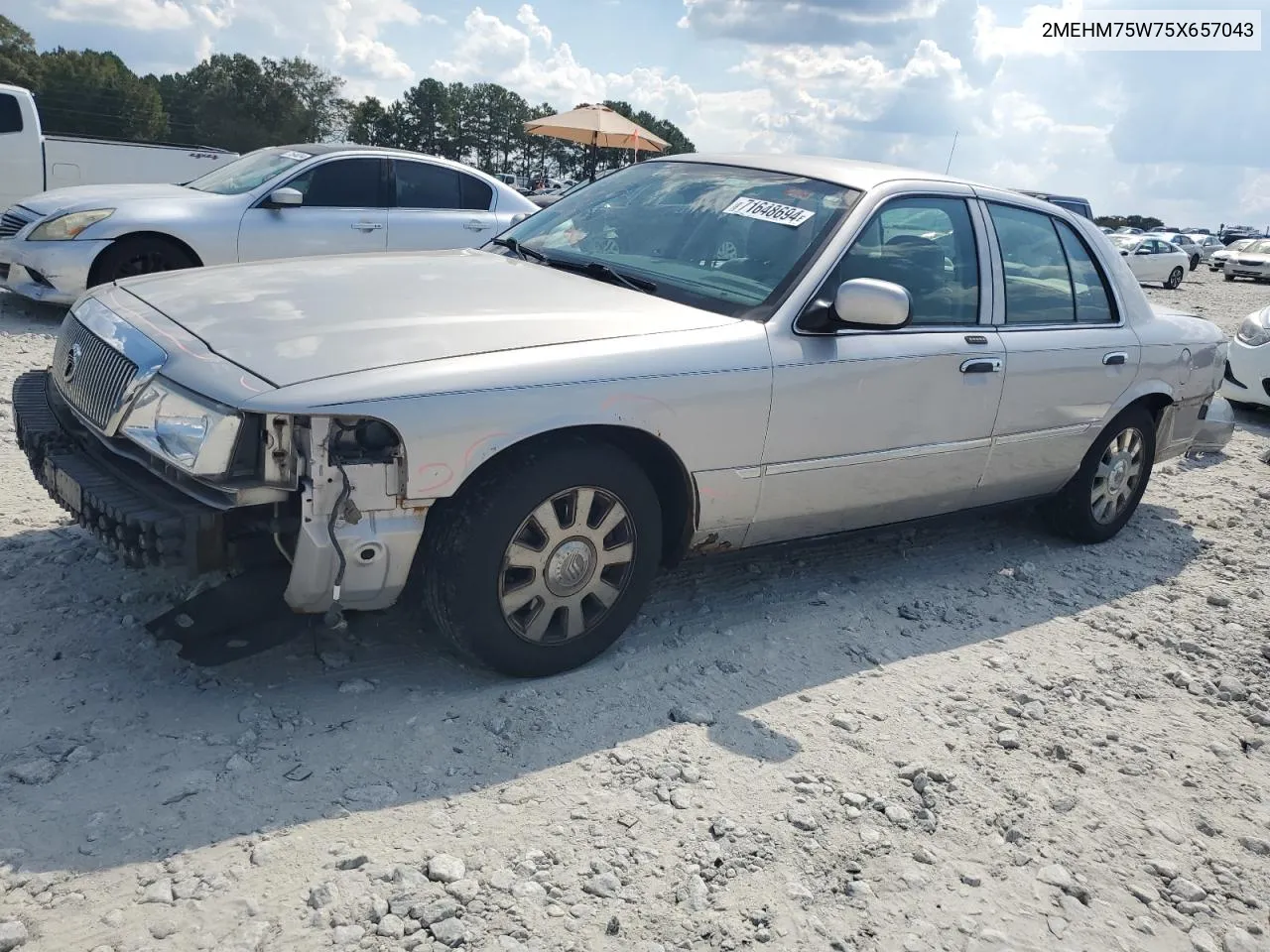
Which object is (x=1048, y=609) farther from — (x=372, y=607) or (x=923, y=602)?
(x=372, y=607)

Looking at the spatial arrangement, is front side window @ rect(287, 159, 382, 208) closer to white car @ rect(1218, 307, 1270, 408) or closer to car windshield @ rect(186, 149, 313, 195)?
car windshield @ rect(186, 149, 313, 195)

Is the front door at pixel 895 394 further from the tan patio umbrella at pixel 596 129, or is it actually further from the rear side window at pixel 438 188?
the tan patio umbrella at pixel 596 129

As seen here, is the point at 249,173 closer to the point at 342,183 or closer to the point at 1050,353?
the point at 342,183

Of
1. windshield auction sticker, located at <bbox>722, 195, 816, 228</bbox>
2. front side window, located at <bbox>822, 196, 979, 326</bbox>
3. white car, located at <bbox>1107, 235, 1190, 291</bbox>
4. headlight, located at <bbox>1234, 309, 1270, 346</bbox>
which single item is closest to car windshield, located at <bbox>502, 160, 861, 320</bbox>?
windshield auction sticker, located at <bbox>722, 195, 816, 228</bbox>

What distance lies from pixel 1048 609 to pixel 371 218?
641 cm

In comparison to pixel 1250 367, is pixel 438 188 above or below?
above

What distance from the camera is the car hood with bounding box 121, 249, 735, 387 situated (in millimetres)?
3018

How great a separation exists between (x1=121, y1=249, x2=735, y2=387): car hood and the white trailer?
939cm

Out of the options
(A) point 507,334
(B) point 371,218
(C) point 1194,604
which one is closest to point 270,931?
(A) point 507,334

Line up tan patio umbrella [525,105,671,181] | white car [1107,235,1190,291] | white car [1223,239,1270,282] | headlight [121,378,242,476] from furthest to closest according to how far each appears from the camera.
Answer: white car [1223,239,1270,282]
white car [1107,235,1190,291]
tan patio umbrella [525,105,671,181]
headlight [121,378,242,476]

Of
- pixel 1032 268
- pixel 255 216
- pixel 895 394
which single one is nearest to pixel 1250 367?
pixel 1032 268

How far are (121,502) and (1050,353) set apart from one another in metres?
3.62

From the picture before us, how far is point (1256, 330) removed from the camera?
952cm

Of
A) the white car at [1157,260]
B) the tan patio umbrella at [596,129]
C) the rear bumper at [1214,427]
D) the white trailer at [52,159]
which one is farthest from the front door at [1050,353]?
the white car at [1157,260]
